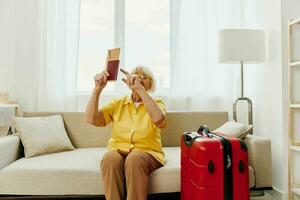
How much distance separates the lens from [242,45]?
8.20 ft

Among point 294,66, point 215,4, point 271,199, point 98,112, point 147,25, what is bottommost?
point 271,199

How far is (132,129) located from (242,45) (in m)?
1.21

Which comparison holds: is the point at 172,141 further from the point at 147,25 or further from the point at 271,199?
the point at 147,25

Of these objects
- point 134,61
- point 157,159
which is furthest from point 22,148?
point 134,61

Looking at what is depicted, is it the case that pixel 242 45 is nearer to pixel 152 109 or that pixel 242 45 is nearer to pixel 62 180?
pixel 152 109

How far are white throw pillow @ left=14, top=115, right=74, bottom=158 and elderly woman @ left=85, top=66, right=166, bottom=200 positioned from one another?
42 cm

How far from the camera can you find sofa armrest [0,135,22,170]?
6.42 feet

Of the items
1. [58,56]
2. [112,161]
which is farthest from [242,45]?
[58,56]

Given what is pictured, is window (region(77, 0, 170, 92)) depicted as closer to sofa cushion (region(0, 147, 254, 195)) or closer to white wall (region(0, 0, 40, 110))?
white wall (region(0, 0, 40, 110))

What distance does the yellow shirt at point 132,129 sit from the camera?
6.43 ft

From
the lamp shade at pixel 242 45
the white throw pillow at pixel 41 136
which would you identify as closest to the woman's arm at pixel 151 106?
the white throw pillow at pixel 41 136

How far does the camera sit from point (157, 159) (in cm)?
191

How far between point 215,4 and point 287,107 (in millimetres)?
1281

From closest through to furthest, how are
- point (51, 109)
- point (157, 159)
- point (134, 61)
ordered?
point (157, 159) → point (51, 109) → point (134, 61)
